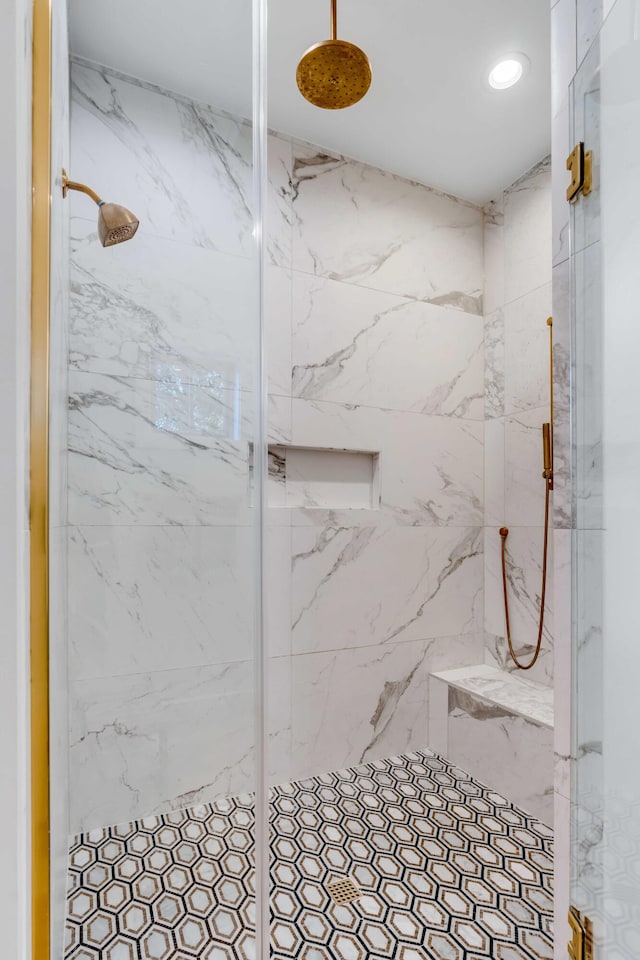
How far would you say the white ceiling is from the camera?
1.10 m

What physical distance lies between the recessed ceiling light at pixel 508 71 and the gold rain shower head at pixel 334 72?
56 cm

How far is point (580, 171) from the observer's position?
0.93 metres

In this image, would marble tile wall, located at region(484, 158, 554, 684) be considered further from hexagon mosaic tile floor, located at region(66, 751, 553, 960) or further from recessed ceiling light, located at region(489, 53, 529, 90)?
hexagon mosaic tile floor, located at region(66, 751, 553, 960)

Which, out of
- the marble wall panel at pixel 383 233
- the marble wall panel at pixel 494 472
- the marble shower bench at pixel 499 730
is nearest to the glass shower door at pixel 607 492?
the marble shower bench at pixel 499 730

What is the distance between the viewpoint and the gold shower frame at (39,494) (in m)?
0.49

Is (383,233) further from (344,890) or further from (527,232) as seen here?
(344,890)

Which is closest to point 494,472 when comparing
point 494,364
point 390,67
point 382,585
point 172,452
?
point 494,364

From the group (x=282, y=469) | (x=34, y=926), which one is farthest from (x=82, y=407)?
(x=282, y=469)

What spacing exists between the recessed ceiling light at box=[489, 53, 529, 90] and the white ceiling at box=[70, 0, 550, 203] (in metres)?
0.03

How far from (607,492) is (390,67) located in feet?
5.62

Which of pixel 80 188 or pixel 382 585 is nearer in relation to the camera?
pixel 80 188

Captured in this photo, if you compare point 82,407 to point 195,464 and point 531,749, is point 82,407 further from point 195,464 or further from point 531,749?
point 531,749

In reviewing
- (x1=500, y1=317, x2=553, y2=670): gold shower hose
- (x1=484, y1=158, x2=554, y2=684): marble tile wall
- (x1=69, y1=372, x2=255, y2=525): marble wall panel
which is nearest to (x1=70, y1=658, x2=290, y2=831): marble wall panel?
(x1=69, y1=372, x2=255, y2=525): marble wall panel

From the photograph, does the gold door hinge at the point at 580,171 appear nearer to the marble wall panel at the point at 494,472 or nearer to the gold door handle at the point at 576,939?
the gold door handle at the point at 576,939
